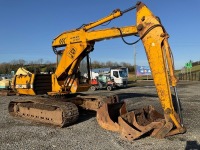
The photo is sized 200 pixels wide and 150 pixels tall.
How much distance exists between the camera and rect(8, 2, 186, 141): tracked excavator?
830 cm

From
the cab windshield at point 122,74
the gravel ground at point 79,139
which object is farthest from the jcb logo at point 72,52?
the cab windshield at point 122,74

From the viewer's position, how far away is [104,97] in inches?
460

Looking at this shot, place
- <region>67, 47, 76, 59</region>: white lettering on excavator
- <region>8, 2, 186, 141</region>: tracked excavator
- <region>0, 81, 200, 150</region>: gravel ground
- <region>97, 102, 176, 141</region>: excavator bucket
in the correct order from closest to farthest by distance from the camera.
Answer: <region>0, 81, 200, 150</region>: gravel ground
<region>97, 102, 176, 141</region>: excavator bucket
<region>8, 2, 186, 141</region>: tracked excavator
<region>67, 47, 76, 59</region>: white lettering on excavator

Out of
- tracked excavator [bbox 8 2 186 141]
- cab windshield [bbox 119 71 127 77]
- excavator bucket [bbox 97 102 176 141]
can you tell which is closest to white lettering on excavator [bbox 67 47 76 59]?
tracked excavator [bbox 8 2 186 141]

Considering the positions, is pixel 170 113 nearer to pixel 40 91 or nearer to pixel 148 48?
pixel 148 48

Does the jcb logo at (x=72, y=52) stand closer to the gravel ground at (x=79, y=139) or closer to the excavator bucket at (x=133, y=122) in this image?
the gravel ground at (x=79, y=139)

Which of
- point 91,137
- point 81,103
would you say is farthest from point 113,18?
point 91,137

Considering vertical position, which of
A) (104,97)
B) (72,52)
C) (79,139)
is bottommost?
(79,139)

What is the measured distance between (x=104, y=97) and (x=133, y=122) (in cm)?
313

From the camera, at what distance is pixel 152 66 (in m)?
8.55

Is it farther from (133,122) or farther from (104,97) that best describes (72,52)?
(133,122)

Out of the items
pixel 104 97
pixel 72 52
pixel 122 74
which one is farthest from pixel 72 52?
pixel 122 74

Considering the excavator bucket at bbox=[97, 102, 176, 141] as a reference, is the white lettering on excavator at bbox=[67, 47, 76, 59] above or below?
above

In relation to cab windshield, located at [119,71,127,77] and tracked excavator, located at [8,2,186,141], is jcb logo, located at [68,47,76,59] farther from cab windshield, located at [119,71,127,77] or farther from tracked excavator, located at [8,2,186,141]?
cab windshield, located at [119,71,127,77]
